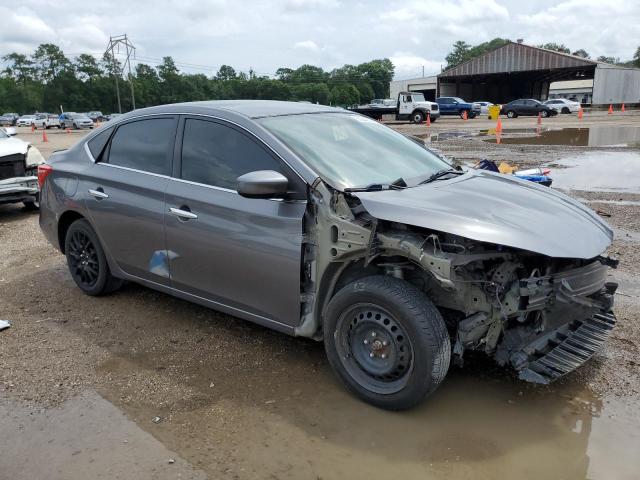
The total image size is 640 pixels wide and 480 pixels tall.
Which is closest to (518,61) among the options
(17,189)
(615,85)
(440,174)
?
(615,85)

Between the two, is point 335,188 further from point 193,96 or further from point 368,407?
point 193,96

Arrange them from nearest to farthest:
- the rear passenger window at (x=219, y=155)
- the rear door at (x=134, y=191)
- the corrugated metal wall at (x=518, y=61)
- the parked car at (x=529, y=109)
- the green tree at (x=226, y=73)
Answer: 1. the rear passenger window at (x=219, y=155)
2. the rear door at (x=134, y=191)
3. the parked car at (x=529, y=109)
4. the corrugated metal wall at (x=518, y=61)
5. the green tree at (x=226, y=73)

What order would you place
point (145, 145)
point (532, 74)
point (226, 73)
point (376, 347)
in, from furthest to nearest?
point (226, 73) → point (532, 74) → point (145, 145) → point (376, 347)

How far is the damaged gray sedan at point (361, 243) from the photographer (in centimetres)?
298

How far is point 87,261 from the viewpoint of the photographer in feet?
16.5

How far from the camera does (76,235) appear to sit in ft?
16.5

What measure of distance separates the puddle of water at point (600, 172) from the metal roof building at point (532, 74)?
50.4 m

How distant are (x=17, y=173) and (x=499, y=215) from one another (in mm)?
7905

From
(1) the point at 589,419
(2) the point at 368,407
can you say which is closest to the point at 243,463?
(2) the point at 368,407

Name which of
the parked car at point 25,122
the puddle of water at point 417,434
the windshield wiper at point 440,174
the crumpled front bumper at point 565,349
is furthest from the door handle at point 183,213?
the parked car at point 25,122

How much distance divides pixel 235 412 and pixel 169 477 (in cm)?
60

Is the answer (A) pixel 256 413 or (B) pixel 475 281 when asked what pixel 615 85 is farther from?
(A) pixel 256 413

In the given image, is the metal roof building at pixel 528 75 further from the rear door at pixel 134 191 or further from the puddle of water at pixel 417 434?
the puddle of water at pixel 417 434

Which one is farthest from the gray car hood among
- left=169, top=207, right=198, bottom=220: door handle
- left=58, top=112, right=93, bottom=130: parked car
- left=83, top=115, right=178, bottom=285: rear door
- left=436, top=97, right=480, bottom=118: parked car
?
left=58, top=112, right=93, bottom=130: parked car
